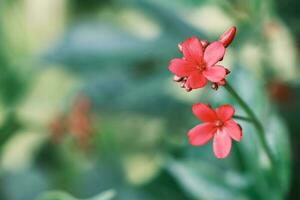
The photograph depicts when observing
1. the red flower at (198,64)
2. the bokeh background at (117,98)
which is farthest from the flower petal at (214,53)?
the bokeh background at (117,98)

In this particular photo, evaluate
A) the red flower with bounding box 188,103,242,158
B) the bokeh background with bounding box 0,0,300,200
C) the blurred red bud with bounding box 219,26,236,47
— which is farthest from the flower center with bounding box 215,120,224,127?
the bokeh background with bounding box 0,0,300,200

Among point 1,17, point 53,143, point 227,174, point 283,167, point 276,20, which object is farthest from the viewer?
point 1,17

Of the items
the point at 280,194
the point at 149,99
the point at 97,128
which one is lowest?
the point at 280,194

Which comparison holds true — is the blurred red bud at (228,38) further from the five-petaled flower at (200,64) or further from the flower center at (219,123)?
the flower center at (219,123)

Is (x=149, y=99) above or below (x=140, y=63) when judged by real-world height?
below

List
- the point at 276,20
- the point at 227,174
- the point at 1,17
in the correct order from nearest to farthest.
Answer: the point at 227,174 < the point at 276,20 < the point at 1,17

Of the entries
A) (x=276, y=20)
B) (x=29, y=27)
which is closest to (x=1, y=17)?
(x=29, y=27)

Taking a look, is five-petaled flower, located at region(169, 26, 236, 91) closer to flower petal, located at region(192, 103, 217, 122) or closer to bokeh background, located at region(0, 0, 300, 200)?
flower petal, located at region(192, 103, 217, 122)

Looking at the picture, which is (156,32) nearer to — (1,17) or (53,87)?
(53,87)
